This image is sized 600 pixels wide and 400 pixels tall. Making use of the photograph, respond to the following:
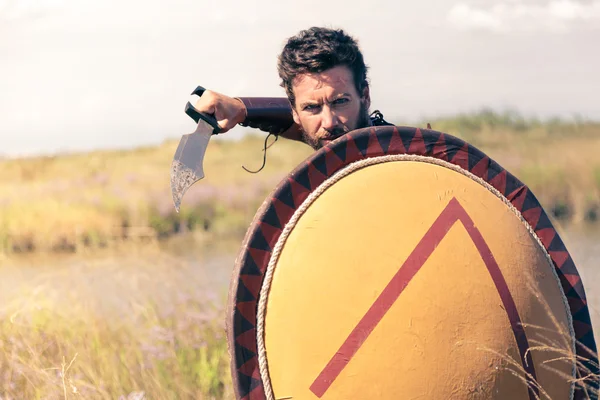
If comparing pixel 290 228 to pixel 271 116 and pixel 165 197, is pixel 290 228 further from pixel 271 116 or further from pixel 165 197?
pixel 165 197

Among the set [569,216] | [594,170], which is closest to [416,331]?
[569,216]

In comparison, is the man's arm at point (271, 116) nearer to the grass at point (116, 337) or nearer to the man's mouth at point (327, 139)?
the man's mouth at point (327, 139)

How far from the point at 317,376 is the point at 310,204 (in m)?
0.50

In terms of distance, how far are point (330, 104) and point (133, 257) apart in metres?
3.30

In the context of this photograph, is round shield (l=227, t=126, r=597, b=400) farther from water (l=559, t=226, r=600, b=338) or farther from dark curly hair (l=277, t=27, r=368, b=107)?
water (l=559, t=226, r=600, b=338)

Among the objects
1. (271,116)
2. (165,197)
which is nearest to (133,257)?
(271,116)

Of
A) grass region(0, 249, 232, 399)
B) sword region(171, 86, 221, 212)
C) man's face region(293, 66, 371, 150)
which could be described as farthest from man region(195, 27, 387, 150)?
grass region(0, 249, 232, 399)

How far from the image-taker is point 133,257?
5.77 metres

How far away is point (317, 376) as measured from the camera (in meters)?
2.20

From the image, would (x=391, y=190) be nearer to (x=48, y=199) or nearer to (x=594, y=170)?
(x=594, y=170)

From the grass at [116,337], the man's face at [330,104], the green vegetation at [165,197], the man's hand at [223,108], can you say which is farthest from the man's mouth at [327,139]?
the green vegetation at [165,197]

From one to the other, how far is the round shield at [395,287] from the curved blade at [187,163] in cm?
51

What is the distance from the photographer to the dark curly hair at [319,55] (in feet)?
9.44

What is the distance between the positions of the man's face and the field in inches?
56.7
